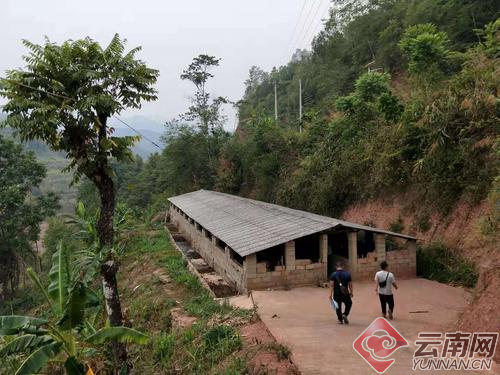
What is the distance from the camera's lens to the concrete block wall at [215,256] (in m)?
13.2

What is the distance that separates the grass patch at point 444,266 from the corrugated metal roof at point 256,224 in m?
1.01

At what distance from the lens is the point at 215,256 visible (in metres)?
16.6

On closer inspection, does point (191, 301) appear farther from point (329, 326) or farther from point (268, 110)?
point (268, 110)

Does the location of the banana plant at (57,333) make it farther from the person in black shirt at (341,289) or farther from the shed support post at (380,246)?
the shed support post at (380,246)

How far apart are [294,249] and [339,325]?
12.2ft

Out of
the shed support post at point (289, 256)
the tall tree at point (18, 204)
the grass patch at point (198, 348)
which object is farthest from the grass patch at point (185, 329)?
the tall tree at point (18, 204)

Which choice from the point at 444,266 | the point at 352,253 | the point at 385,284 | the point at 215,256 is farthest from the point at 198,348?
the point at 444,266

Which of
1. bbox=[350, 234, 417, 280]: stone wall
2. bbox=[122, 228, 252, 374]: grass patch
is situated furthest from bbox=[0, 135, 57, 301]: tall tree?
bbox=[350, 234, 417, 280]: stone wall

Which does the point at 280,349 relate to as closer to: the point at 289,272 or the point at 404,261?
the point at 289,272

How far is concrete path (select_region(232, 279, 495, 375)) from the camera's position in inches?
278

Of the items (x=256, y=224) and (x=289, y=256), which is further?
Result: (x=256, y=224)

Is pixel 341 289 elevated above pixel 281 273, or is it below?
above

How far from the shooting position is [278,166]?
29156mm

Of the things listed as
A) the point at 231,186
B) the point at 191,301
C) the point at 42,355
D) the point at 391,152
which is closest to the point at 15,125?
the point at 42,355
